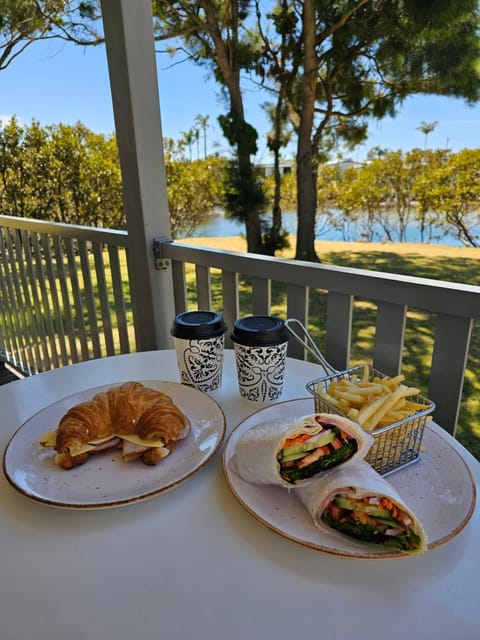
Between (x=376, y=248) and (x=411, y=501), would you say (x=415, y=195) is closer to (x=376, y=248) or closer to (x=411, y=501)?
(x=376, y=248)

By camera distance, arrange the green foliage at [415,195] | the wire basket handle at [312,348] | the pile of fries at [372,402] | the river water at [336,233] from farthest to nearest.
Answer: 1. the river water at [336,233]
2. the green foliage at [415,195]
3. the wire basket handle at [312,348]
4. the pile of fries at [372,402]

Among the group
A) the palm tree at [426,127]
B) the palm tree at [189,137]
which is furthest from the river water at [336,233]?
the palm tree at [426,127]

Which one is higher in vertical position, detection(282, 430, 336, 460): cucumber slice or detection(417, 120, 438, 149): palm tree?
detection(417, 120, 438, 149): palm tree

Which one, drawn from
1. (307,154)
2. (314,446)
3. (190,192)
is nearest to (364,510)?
(314,446)

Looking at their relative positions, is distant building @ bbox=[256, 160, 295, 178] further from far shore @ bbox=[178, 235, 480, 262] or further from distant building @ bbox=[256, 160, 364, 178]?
far shore @ bbox=[178, 235, 480, 262]

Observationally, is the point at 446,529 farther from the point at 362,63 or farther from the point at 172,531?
the point at 362,63

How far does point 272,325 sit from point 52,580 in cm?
54

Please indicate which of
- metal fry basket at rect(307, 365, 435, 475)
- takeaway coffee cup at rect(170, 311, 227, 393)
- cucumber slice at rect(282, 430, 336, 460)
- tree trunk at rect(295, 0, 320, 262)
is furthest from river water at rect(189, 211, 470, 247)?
cucumber slice at rect(282, 430, 336, 460)

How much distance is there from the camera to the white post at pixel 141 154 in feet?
4.84

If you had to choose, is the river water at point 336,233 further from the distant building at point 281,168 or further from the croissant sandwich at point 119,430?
the croissant sandwich at point 119,430

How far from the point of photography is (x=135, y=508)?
61 cm

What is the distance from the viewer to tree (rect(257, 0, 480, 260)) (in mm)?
4230

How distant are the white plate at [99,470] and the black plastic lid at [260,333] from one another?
154mm

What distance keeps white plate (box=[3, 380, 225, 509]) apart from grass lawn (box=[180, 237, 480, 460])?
6.77 feet
